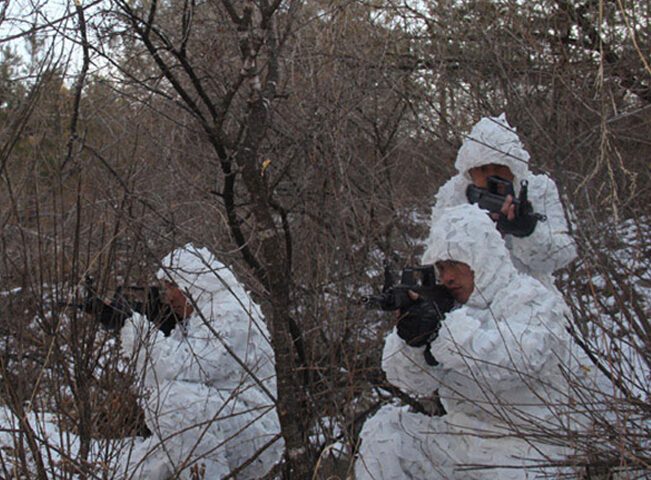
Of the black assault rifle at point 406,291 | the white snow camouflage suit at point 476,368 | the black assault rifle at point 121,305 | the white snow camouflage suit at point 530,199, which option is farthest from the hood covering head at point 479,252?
the black assault rifle at point 121,305

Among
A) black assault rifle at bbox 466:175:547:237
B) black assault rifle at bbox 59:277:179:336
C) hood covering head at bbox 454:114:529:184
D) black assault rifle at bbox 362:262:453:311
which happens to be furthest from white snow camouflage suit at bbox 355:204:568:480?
black assault rifle at bbox 59:277:179:336

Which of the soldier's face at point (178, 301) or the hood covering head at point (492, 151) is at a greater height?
the hood covering head at point (492, 151)

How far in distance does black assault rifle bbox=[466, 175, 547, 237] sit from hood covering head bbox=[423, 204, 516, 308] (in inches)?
22.3

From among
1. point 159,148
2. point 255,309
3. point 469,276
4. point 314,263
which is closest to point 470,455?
point 469,276

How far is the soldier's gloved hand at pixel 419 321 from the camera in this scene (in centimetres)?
221

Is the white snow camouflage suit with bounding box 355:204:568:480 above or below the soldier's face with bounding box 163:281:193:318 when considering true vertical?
below

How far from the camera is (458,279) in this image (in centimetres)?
246

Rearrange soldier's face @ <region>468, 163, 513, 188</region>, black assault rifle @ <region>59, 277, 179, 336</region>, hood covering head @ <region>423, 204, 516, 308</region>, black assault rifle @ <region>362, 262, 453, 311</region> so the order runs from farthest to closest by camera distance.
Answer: soldier's face @ <region>468, 163, 513, 188</region>, hood covering head @ <region>423, 204, 516, 308</region>, black assault rifle @ <region>362, 262, 453, 311</region>, black assault rifle @ <region>59, 277, 179, 336</region>

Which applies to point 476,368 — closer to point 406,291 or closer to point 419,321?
point 419,321

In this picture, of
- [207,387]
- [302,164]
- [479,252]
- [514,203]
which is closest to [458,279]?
[479,252]

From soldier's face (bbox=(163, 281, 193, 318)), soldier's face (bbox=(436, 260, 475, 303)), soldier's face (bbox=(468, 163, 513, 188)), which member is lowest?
soldier's face (bbox=(436, 260, 475, 303))

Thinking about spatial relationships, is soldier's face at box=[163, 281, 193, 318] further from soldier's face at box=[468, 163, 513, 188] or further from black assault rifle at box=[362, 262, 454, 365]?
soldier's face at box=[468, 163, 513, 188]

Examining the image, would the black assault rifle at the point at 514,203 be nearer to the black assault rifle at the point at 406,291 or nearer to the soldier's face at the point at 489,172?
the soldier's face at the point at 489,172

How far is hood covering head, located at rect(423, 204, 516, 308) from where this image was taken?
7.78ft
